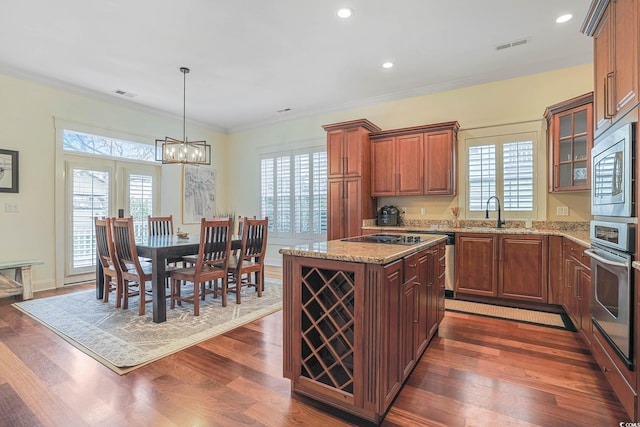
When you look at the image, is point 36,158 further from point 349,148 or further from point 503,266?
point 503,266

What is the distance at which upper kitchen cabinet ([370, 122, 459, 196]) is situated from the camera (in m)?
4.43

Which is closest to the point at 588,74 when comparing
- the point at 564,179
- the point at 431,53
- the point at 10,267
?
the point at 564,179

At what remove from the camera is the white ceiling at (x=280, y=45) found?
2.94 m

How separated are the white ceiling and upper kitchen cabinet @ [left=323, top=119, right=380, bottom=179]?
23.7 inches

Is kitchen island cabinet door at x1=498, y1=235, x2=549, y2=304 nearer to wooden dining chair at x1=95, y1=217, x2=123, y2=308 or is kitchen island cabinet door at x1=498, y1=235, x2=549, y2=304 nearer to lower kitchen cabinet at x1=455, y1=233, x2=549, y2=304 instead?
lower kitchen cabinet at x1=455, y1=233, x2=549, y2=304

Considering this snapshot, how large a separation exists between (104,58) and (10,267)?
2.84m

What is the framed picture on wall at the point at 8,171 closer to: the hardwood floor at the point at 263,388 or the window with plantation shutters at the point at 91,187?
the window with plantation shutters at the point at 91,187

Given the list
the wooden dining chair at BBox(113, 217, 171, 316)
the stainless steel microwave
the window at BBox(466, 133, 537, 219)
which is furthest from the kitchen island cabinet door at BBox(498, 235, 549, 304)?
the wooden dining chair at BBox(113, 217, 171, 316)

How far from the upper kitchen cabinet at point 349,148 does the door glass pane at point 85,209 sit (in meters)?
3.75

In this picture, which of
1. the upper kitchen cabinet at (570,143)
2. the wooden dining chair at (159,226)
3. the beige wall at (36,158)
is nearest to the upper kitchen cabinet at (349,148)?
the upper kitchen cabinet at (570,143)

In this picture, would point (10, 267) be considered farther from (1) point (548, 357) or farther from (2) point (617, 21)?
(2) point (617, 21)

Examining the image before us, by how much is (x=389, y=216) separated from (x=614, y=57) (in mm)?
3251

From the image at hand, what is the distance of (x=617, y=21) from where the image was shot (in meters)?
1.91

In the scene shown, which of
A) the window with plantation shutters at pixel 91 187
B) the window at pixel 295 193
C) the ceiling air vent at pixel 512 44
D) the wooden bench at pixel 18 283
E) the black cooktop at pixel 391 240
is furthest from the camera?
the window at pixel 295 193
